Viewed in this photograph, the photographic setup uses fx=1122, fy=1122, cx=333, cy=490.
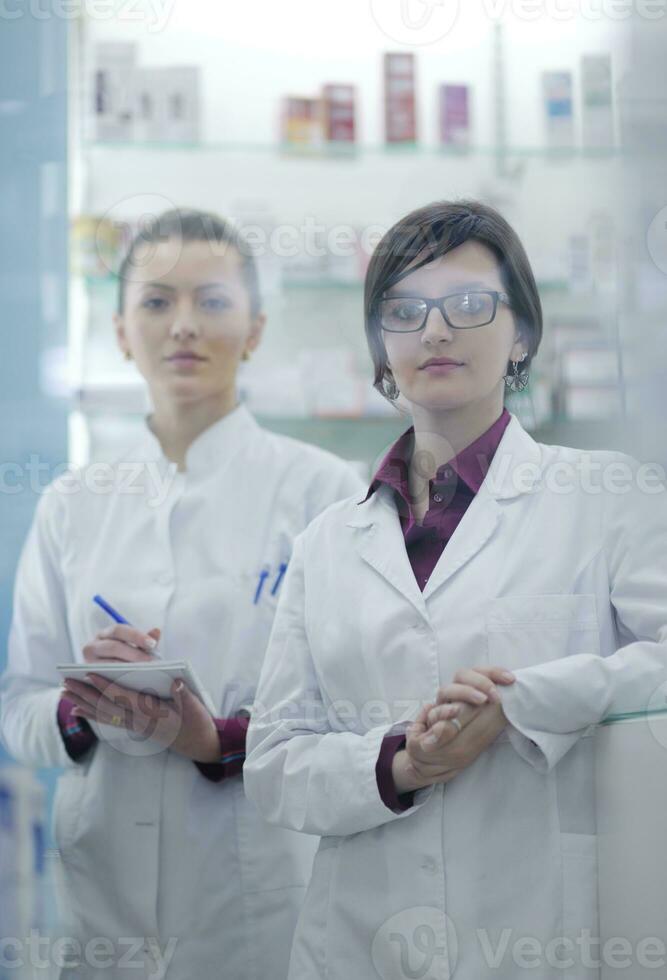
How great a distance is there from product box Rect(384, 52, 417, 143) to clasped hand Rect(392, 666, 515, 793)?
1.32 m

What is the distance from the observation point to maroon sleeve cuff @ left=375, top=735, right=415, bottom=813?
1221 mm

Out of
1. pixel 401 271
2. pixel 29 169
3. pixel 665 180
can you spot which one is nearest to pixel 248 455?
pixel 401 271

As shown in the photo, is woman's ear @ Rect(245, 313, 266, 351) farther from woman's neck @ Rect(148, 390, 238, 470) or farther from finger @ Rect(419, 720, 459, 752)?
finger @ Rect(419, 720, 459, 752)

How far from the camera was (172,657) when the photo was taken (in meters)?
1.60

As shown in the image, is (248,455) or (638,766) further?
(248,455)

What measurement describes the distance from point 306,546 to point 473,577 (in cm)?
24

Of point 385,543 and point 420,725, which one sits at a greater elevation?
point 385,543

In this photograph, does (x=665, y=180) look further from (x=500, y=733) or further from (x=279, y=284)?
(x=279, y=284)

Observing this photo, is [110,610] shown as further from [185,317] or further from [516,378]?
[516,378]

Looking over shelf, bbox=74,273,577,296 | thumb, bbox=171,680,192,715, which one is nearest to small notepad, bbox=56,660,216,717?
thumb, bbox=171,680,192,715

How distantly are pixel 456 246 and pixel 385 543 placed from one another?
0.37 metres

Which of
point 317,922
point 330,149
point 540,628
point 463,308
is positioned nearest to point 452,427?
A: point 463,308

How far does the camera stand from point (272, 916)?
5.08 feet

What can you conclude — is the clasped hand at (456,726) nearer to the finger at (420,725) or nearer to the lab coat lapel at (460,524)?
the finger at (420,725)
